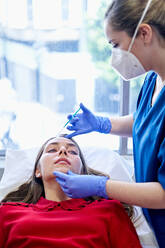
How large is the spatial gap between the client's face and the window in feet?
1.95

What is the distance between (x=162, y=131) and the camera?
1241 mm

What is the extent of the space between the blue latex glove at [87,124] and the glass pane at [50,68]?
0.54 metres

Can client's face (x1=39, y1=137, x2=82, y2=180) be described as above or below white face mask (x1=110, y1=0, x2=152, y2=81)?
below

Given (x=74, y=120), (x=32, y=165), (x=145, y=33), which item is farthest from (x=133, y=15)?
(x=32, y=165)

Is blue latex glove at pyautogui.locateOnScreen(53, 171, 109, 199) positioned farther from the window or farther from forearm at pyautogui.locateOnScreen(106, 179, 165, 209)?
the window

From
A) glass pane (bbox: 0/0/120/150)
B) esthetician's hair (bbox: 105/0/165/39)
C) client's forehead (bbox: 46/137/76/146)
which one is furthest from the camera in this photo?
glass pane (bbox: 0/0/120/150)

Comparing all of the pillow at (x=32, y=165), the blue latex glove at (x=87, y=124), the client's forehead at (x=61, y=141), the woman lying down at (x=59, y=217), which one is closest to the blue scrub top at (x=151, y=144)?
the woman lying down at (x=59, y=217)

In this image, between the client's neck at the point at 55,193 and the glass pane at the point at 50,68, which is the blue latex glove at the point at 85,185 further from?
the glass pane at the point at 50,68

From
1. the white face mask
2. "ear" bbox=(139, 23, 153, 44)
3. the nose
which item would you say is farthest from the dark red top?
"ear" bbox=(139, 23, 153, 44)

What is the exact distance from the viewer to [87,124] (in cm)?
167

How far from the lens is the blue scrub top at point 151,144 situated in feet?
4.09

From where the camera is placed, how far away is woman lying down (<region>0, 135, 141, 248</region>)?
4.44 ft

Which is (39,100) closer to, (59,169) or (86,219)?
(59,169)

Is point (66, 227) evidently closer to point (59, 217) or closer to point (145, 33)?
point (59, 217)
